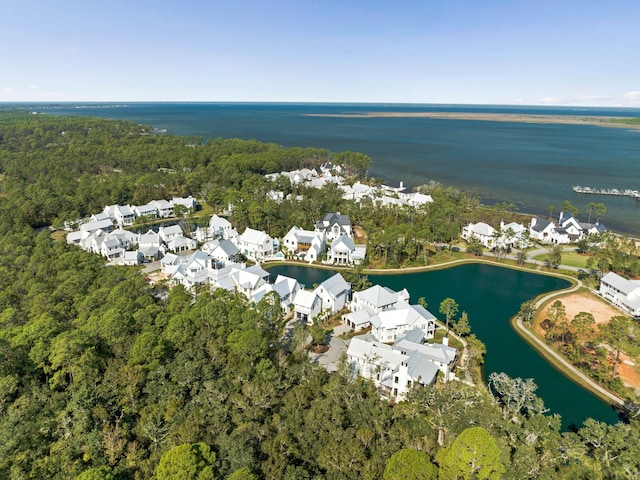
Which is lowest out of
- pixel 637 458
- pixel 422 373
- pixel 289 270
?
pixel 289 270


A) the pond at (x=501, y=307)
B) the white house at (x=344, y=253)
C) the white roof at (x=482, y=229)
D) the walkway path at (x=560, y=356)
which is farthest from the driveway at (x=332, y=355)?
the white roof at (x=482, y=229)

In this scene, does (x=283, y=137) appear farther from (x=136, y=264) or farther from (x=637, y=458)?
(x=637, y=458)

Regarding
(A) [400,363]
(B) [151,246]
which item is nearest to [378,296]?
(A) [400,363]

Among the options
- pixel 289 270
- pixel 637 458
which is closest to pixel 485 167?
pixel 289 270

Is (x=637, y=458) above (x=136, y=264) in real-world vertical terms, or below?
above

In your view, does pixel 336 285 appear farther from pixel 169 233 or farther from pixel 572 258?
pixel 572 258

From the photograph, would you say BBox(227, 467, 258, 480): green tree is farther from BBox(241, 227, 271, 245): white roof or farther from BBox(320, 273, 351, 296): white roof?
BBox(241, 227, 271, 245): white roof
